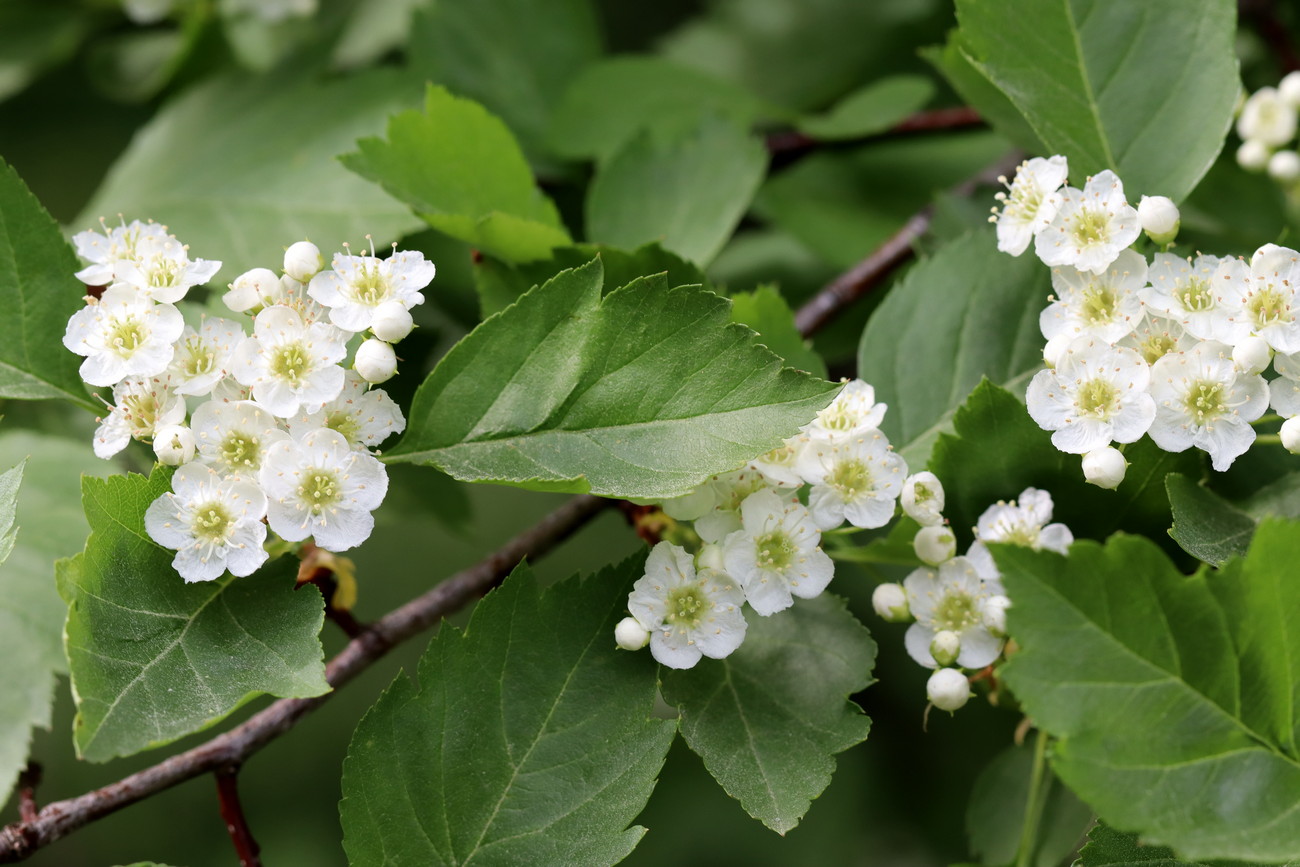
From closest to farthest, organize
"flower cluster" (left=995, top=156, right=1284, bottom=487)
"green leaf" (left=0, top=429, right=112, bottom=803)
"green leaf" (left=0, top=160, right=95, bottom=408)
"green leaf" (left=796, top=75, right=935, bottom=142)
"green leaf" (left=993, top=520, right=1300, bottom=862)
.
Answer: "green leaf" (left=993, top=520, right=1300, bottom=862) → "flower cluster" (left=995, top=156, right=1284, bottom=487) → "green leaf" (left=0, top=160, right=95, bottom=408) → "green leaf" (left=0, top=429, right=112, bottom=803) → "green leaf" (left=796, top=75, right=935, bottom=142)

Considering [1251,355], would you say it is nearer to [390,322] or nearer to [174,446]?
[390,322]

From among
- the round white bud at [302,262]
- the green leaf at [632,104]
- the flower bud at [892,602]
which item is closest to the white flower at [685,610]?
the flower bud at [892,602]

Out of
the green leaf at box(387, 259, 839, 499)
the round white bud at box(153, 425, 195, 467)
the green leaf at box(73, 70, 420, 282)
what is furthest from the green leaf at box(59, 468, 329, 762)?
the green leaf at box(73, 70, 420, 282)

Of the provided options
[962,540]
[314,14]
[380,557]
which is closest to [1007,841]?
[962,540]

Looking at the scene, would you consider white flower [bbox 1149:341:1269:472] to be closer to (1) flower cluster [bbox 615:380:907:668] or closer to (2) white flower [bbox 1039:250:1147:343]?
(2) white flower [bbox 1039:250:1147:343]

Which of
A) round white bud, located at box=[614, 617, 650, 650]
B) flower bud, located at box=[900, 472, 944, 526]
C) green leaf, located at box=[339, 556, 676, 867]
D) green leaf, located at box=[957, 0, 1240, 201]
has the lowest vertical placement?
green leaf, located at box=[339, 556, 676, 867]

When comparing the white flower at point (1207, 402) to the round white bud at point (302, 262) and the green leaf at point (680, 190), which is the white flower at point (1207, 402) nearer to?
the green leaf at point (680, 190)

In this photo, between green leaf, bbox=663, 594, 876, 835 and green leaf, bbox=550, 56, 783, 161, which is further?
green leaf, bbox=550, 56, 783, 161
